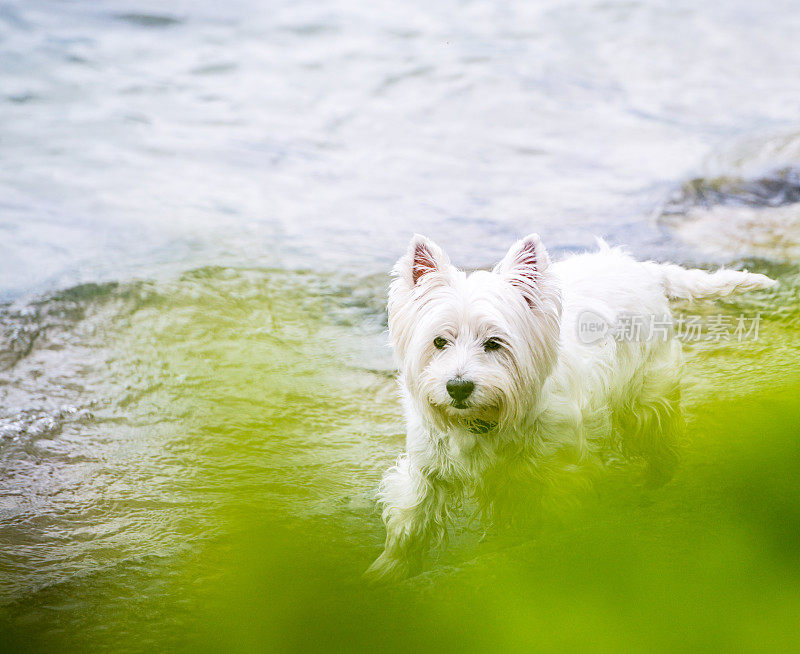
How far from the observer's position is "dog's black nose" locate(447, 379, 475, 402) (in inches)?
127

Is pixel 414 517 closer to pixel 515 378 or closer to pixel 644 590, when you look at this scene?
pixel 515 378

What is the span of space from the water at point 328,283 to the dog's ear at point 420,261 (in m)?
1.16

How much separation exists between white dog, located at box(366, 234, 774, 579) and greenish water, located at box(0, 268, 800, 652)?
24 cm

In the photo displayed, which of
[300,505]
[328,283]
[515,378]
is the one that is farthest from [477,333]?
[328,283]

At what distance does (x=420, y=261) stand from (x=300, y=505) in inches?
53.5

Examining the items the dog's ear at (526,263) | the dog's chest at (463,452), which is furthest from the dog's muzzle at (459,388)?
the dog's ear at (526,263)

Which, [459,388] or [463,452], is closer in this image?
[459,388]

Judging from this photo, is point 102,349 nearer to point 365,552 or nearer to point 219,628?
point 365,552

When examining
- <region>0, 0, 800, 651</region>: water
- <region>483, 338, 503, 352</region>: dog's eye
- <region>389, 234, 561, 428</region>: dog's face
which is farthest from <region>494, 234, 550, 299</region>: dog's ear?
<region>0, 0, 800, 651</region>: water

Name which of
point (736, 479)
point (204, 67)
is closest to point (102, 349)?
point (736, 479)

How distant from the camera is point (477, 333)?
3.40m

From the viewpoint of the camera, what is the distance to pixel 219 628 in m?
1.63

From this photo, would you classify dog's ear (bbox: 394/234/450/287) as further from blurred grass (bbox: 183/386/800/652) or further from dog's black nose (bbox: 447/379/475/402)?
blurred grass (bbox: 183/386/800/652)

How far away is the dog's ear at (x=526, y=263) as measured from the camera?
346 cm
